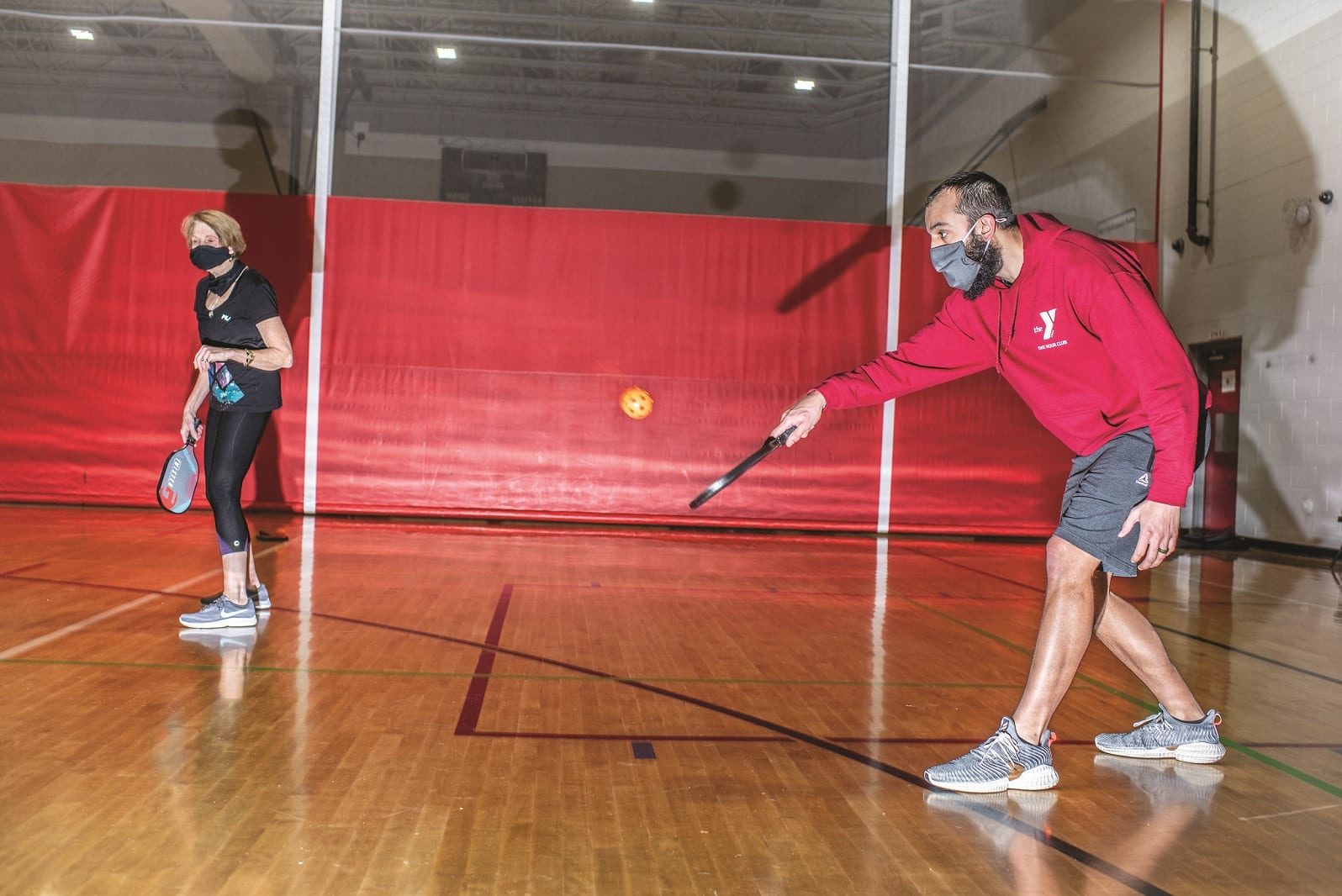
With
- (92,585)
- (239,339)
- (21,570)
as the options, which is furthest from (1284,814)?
(21,570)

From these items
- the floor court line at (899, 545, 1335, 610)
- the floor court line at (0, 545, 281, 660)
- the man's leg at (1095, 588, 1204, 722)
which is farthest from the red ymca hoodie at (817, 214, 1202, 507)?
the floor court line at (899, 545, 1335, 610)

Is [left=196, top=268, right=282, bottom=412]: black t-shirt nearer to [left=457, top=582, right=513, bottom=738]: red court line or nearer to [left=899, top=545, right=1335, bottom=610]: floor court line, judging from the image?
[left=457, top=582, right=513, bottom=738]: red court line

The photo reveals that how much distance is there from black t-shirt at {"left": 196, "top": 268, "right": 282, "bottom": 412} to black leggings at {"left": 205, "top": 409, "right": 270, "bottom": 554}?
62 millimetres

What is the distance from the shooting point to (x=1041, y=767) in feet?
8.21

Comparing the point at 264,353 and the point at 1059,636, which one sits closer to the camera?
the point at 1059,636

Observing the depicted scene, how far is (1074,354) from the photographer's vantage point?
2510 mm

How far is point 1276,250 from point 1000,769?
8.77m

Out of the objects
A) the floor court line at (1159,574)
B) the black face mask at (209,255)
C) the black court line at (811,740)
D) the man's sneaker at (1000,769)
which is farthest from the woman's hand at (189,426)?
the floor court line at (1159,574)

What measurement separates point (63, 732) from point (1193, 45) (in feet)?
37.5

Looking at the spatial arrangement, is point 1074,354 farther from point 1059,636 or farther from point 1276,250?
point 1276,250

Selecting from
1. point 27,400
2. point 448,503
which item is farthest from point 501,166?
point 27,400

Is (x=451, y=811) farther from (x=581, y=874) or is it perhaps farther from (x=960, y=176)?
(x=960, y=176)

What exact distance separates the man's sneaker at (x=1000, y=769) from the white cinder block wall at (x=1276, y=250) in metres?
7.73

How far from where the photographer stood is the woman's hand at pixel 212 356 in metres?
3.93
